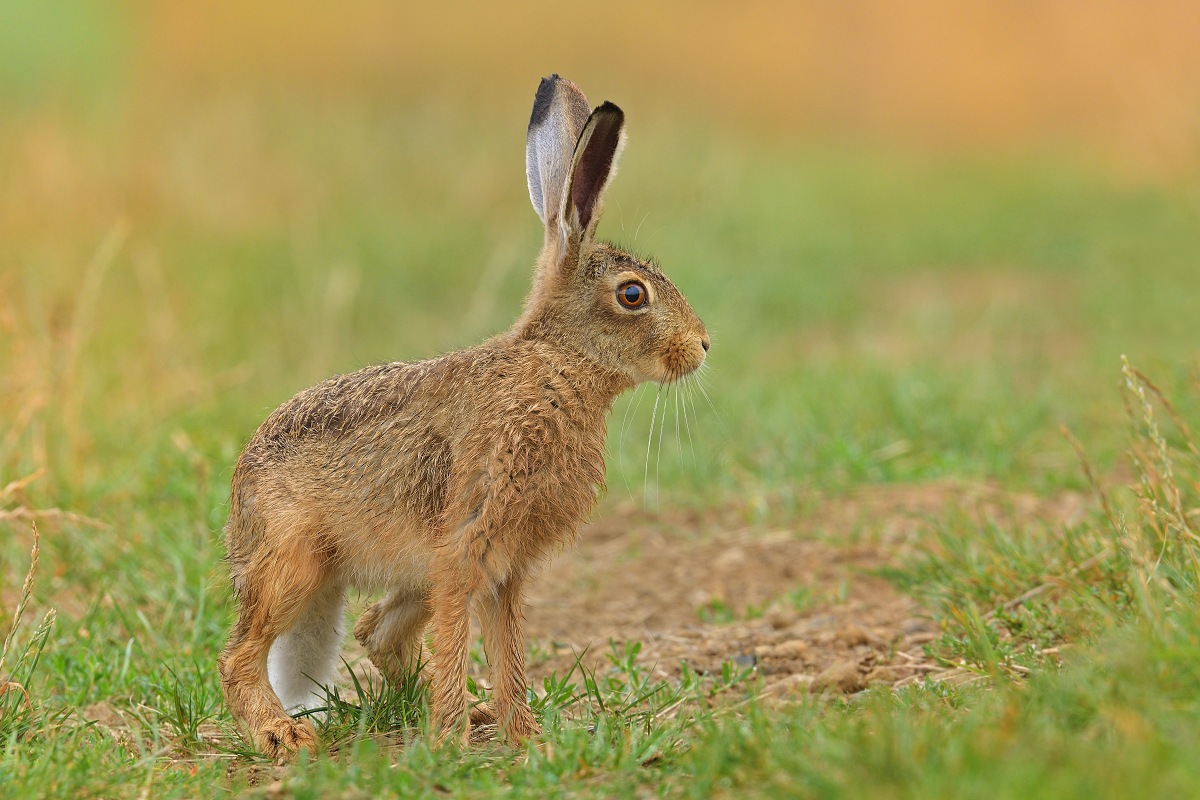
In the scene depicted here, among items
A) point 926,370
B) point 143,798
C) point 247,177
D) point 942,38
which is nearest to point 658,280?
point 143,798

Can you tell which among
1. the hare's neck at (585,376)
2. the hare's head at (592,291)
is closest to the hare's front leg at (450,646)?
the hare's neck at (585,376)

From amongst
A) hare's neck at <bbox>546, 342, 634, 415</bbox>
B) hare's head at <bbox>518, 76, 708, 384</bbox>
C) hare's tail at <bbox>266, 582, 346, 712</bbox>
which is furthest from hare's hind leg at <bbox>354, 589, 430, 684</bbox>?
hare's head at <bbox>518, 76, 708, 384</bbox>

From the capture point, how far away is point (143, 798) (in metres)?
3.36

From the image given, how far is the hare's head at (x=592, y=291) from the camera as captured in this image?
4.18 metres

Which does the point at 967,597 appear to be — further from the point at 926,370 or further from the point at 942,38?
the point at 942,38

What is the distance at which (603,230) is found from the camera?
41.2ft

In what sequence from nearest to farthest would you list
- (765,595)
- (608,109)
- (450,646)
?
(450,646) < (608,109) < (765,595)

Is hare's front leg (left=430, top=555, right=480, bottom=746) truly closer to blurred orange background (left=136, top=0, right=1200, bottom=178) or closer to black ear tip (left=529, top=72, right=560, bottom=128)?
black ear tip (left=529, top=72, right=560, bottom=128)

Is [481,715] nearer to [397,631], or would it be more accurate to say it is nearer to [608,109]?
[397,631]

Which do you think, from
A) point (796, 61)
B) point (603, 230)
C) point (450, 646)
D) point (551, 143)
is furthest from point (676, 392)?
point (796, 61)

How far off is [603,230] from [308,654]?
8.70 meters

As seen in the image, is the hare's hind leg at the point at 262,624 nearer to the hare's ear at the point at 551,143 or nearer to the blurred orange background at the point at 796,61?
the hare's ear at the point at 551,143

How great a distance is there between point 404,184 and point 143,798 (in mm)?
10020

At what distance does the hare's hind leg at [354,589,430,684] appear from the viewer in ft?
13.8
